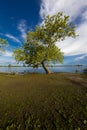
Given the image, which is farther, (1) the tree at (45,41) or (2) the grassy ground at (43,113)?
(1) the tree at (45,41)

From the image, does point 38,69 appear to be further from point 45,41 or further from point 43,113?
point 43,113

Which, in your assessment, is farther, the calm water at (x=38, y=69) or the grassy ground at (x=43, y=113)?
the calm water at (x=38, y=69)

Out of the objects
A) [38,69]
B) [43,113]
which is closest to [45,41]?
[38,69]

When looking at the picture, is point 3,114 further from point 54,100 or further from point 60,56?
point 60,56

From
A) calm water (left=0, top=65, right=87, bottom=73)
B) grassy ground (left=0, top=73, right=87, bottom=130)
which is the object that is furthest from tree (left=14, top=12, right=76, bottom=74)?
grassy ground (left=0, top=73, right=87, bottom=130)

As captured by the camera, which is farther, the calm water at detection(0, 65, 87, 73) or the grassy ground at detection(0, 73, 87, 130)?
the calm water at detection(0, 65, 87, 73)

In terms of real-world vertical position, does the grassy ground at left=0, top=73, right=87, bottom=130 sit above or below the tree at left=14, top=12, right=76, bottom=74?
below

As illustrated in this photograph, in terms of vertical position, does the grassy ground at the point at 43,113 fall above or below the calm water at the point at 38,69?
below

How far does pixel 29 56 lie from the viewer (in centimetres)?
2236

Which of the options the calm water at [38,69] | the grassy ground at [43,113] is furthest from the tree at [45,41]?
the grassy ground at [43,113]

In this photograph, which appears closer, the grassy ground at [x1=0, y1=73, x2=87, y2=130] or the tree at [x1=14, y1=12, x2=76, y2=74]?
the grassy ground at [x1=0, y1=73, x2=87, y2=130]

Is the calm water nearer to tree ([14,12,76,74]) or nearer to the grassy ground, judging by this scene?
tree ([14,12,76,74])

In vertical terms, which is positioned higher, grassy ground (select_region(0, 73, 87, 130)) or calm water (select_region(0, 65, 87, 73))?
calm water (select_region(0, 65, 87, 73))

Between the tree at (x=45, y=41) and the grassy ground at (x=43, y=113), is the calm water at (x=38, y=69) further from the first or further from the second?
the grassy ground at (x=43, y=113)
